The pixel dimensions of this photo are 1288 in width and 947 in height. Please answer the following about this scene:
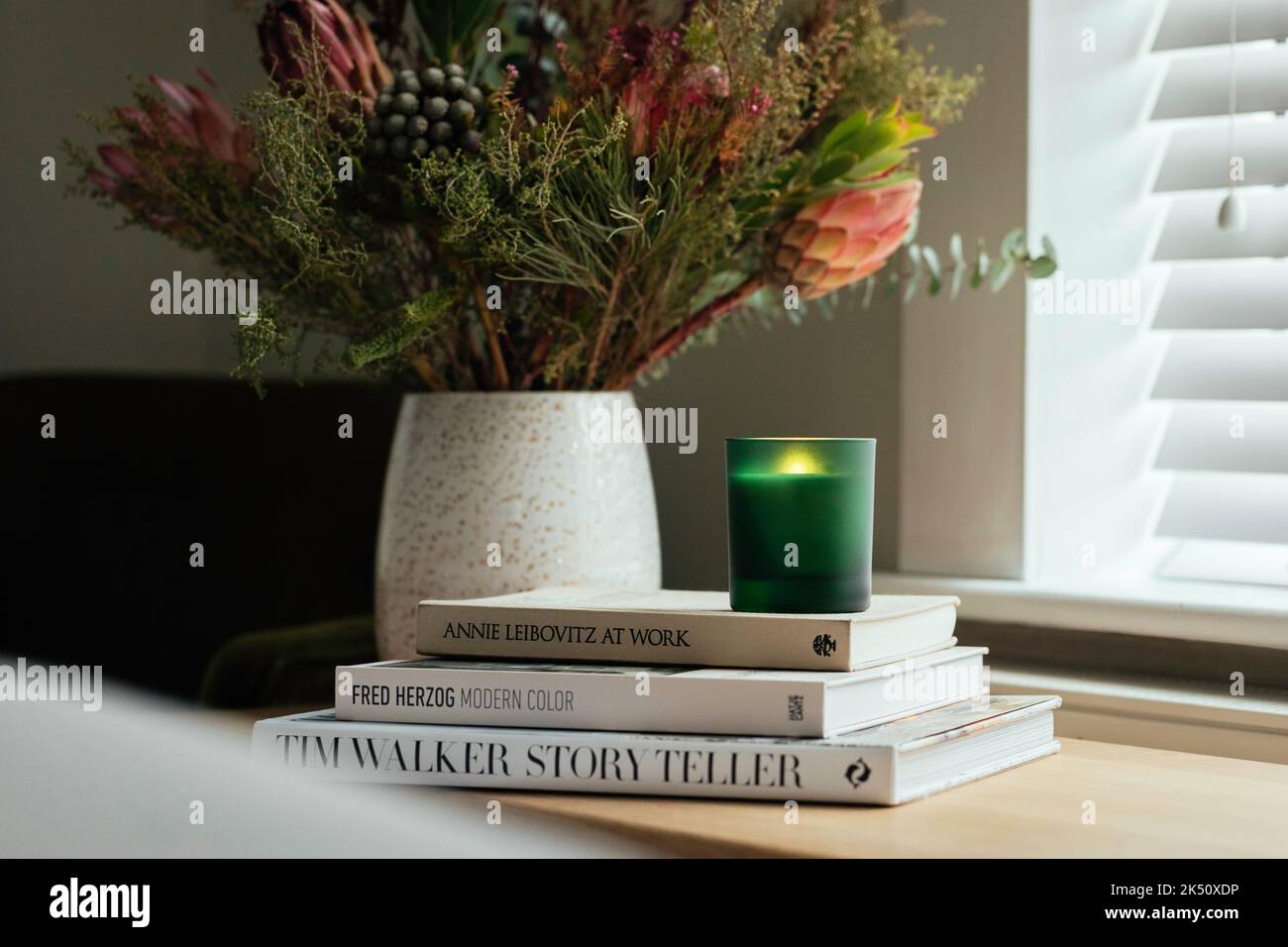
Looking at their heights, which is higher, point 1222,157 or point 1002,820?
point 1222,157

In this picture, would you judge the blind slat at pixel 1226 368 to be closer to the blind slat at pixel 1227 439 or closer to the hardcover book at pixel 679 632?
the blind slat at pixel 1227 439

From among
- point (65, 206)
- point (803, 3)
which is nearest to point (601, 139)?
point (803, 3)

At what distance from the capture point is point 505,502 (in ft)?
2.98

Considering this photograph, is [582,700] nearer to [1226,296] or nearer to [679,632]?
[679,632]

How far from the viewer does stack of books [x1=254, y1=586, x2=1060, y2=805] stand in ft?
2.15

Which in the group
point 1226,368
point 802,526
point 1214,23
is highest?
point 1214,23

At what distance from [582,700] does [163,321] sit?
956 mm

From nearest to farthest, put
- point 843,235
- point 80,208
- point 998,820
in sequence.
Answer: point 998,820 → point 843,235 → point 80,208

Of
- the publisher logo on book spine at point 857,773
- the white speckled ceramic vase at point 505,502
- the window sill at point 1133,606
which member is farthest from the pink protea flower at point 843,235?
the publisher logo on book spine at point 857,773

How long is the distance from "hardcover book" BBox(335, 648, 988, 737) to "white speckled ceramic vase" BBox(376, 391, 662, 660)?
7.1 inches

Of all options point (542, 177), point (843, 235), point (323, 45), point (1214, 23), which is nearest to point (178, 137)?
point (323, 45)

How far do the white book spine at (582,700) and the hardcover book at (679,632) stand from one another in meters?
→ 0.03
